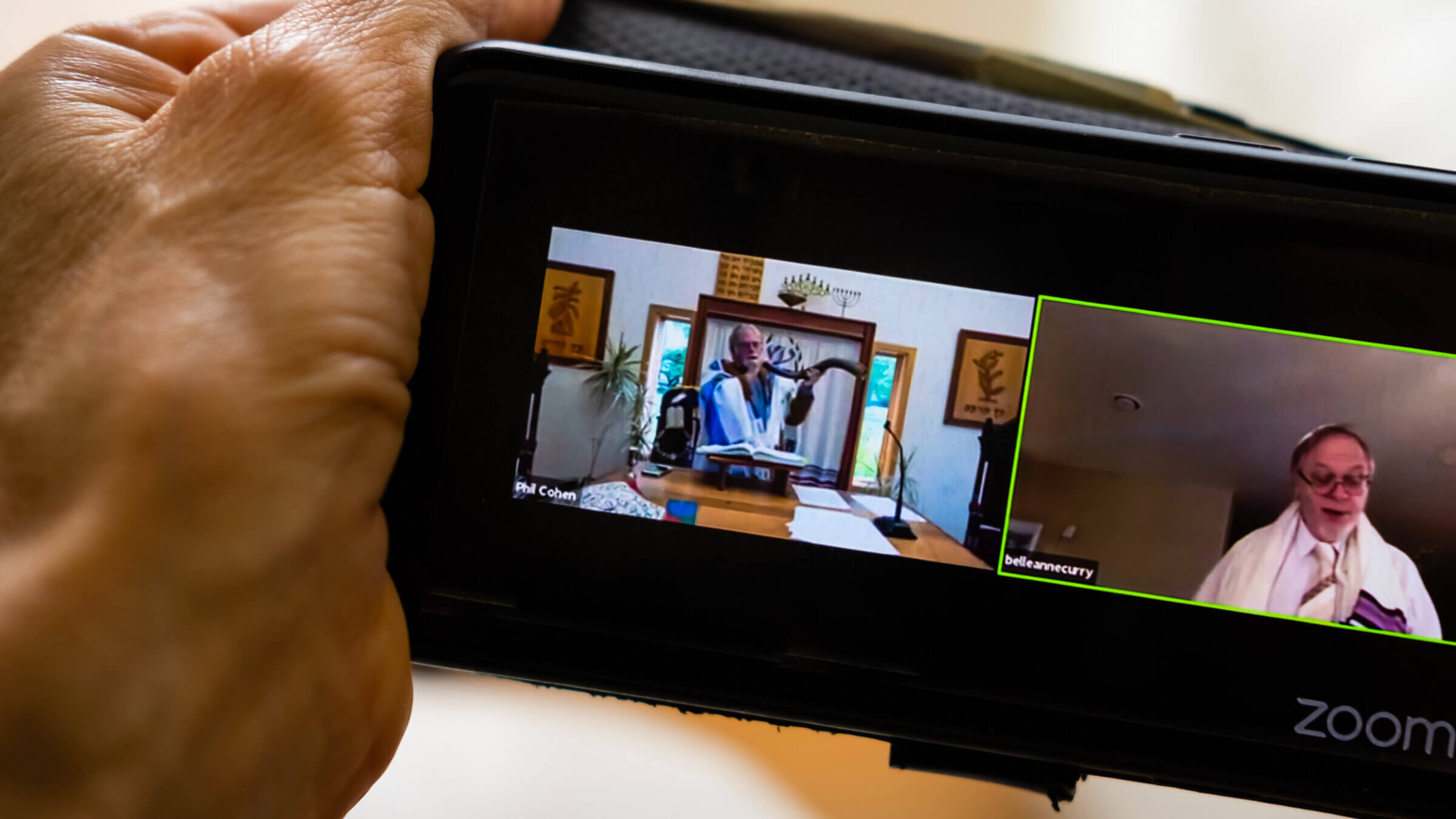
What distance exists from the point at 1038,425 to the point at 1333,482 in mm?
141

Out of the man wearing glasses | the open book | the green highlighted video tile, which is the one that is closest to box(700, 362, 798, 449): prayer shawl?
the open book

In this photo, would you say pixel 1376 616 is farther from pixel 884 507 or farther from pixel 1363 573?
pixel 884 507

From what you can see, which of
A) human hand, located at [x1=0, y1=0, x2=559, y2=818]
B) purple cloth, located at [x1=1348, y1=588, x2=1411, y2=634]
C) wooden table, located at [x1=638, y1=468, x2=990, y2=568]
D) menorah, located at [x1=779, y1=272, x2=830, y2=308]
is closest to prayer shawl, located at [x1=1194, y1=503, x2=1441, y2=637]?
purple cloth, located at [x1=1348, y1=588, x2=1411, y2=634]

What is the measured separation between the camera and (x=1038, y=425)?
37cm

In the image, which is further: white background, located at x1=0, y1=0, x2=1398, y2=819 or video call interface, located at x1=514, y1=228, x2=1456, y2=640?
white background, located at x1=0, y1=0, x2=1398, y2=819

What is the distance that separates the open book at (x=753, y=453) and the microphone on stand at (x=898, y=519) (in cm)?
4

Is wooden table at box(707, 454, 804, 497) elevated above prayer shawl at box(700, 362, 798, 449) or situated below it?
below

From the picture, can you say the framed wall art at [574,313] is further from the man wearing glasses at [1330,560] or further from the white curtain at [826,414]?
the man wearing glasses at [1330,560]

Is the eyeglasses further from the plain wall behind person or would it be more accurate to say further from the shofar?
the shofar

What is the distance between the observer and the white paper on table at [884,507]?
0.37 m

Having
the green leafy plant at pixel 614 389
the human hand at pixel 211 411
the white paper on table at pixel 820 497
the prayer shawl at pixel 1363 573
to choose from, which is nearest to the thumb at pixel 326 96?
the human hand at pixel 211 411

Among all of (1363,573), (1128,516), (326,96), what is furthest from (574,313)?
(1363,573)

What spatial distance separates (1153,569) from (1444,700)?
15 centimetres

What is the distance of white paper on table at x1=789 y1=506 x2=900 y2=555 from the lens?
37cm
